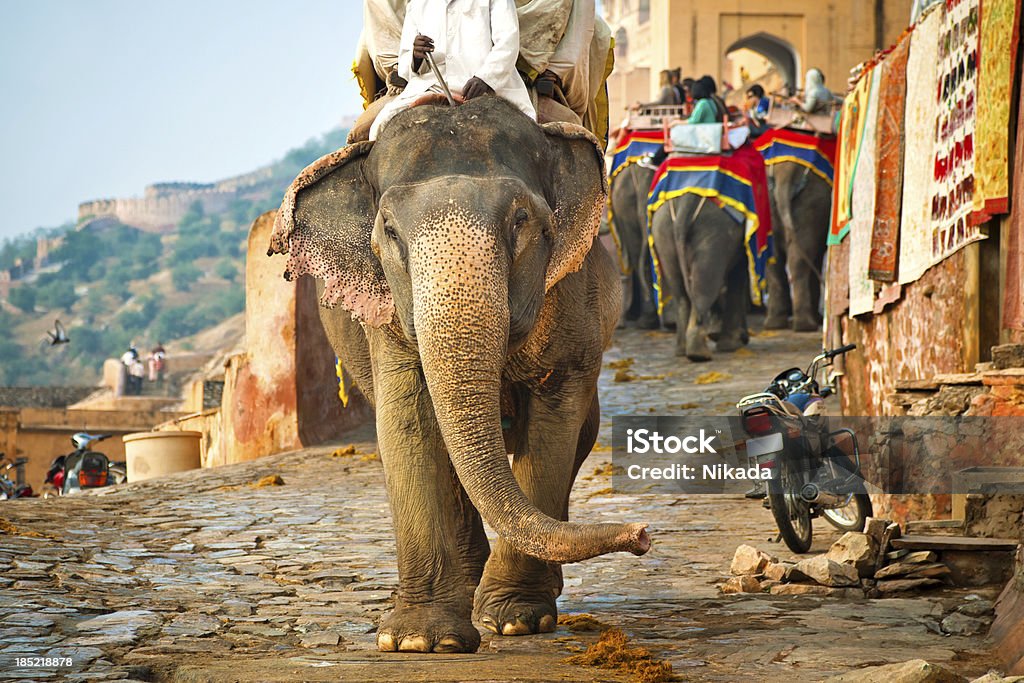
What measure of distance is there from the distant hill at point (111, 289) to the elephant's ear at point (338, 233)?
94.0 meters

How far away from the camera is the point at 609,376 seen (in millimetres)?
16469

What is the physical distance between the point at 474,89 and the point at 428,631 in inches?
75.7

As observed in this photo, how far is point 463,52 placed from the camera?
18.3ft

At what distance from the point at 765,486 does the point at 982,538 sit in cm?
166

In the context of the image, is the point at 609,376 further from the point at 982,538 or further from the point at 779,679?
the point at 779,679

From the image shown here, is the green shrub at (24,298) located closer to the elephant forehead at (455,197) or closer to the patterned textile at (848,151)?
the patterned textile at (848,151)

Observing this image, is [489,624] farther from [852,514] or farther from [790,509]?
[852,514]

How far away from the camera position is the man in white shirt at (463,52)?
5.50 m

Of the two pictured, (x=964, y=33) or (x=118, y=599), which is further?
(x=964, y=33)

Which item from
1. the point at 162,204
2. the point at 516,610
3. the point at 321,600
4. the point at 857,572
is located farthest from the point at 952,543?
the point at 162,204

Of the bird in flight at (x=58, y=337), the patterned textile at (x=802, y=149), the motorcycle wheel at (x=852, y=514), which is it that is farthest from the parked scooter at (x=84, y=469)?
the bird in flight at (x=58, y=337)

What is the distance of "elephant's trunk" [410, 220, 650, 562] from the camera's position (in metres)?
4.76

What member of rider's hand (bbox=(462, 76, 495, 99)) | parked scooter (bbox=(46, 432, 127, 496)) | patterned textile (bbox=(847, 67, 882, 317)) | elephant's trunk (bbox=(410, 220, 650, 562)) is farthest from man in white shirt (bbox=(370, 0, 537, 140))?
parked scooter (bbox=(46, 432, 127, 496))

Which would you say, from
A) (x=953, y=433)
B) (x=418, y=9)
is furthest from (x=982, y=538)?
(x=418, y=9)
